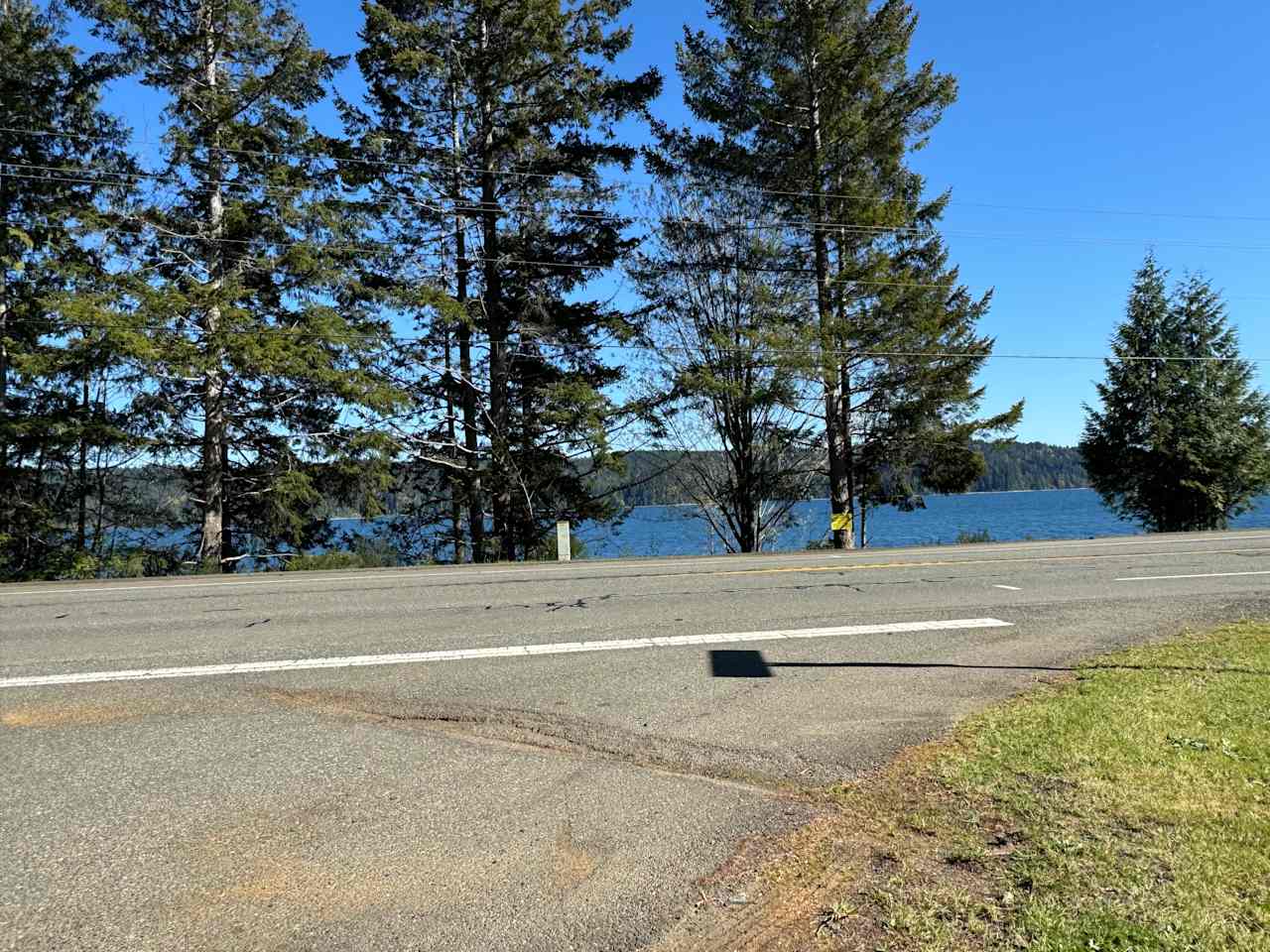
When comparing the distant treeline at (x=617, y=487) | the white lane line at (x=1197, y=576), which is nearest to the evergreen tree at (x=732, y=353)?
the distant treeline at (x=617, y=487)

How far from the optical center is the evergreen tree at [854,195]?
65.0 ft

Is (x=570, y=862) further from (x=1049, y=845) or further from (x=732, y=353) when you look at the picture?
(x=732, y=353)

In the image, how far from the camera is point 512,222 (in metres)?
19.8

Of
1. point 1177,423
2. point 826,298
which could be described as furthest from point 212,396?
point 1177,423

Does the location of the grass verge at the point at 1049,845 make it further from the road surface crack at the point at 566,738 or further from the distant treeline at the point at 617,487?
the distant treeline at the point at 617,487

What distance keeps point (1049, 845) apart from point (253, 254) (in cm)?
2004

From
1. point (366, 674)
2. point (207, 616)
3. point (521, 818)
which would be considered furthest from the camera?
point (207, 616)

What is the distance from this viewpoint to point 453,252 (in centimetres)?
1989

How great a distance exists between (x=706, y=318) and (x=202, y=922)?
1985 centimetres

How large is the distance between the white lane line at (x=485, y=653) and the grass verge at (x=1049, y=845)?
2.63m

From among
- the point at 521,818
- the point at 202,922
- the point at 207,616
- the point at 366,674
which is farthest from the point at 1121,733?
the point at 207,616

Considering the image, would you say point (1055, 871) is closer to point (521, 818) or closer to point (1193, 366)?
point (521, 818)

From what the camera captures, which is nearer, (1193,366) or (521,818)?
(521,818)

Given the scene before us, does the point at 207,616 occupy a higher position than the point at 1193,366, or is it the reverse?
the point at 1193,366
